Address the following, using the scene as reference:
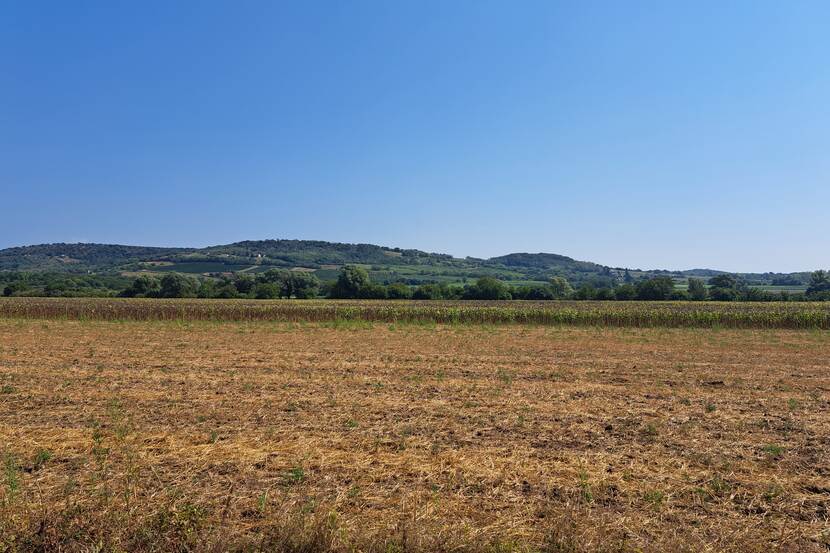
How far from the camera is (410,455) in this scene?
792 centimetres

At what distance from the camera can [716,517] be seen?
5891 millimetres

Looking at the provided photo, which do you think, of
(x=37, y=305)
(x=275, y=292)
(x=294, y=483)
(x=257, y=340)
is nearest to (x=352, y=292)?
(x=275, y=292)

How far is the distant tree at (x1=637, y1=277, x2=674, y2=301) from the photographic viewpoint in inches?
3142

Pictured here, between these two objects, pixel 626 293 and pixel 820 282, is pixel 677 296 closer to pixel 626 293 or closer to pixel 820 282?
pixel 626 293

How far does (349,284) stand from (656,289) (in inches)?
1875

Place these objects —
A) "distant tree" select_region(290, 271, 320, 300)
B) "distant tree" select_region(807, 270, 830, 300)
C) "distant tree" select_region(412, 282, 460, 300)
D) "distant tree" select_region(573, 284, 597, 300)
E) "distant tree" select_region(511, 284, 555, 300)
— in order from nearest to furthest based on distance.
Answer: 1. "distant tree" select_region(412, 282, 460, 300)
2. "distant tree" select_region(573, 284, 597, 300)
3. "distant tree" select_region(511, 284, 555, 300)
4. "distant tree" select_region(290, 271, 320, 300)
5. "distant tree" select_region(807, 270, 830, 300)

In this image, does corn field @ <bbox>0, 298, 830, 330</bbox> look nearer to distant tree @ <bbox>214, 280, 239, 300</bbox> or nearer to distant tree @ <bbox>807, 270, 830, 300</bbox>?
distant tree @ <bbox>214, 280, 239, 300</bbox>

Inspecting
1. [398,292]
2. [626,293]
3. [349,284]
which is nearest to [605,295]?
[626,293]

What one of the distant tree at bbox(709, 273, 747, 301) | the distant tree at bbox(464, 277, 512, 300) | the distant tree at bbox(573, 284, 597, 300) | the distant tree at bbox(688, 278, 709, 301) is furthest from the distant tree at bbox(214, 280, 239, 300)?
the distant tree at bbox(709, 273, 747, 301)

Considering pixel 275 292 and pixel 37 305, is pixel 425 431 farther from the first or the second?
pixel 275 292

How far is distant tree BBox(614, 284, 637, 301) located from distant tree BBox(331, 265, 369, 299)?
1535 inches

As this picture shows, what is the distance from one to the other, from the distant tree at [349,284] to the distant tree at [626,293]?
1535 inches

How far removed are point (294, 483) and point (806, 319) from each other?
142ft

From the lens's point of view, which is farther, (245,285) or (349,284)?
(245,285)
